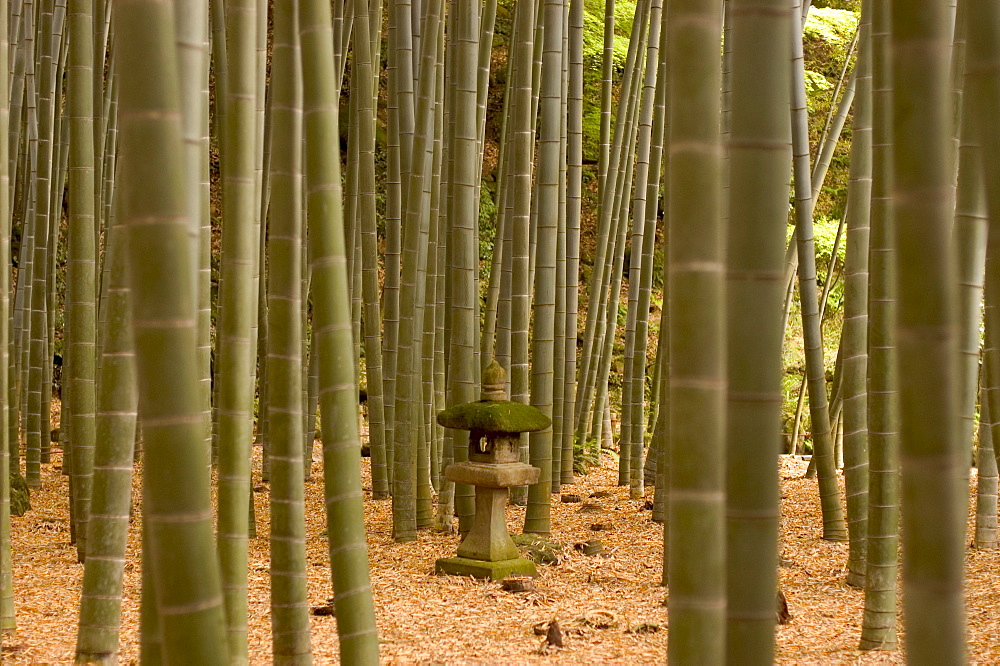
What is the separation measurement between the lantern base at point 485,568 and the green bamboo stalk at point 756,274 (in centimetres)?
236

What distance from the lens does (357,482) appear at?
52.8 inches

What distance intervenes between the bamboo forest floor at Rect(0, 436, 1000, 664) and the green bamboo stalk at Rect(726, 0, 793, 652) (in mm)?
1602

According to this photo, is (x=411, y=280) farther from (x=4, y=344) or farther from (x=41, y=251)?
(x=4, y=344)

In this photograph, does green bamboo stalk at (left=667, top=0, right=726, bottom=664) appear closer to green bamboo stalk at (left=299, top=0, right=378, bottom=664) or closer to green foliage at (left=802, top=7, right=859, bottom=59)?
green bamboo stalk at (left=299, top=0, right=378, bottom=664)

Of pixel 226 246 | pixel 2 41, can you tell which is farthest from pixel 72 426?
A: pixel 226 246

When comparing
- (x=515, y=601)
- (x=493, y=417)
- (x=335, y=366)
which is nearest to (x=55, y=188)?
(x=493, y=417)

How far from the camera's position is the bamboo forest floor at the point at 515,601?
2395 mm

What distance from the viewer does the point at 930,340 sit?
29.3 inches

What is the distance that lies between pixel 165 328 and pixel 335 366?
45 cm

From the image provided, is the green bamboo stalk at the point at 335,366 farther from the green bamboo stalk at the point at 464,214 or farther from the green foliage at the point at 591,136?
the green foliage at the point at 591,136

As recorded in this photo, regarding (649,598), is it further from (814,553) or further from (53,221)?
(53,221)

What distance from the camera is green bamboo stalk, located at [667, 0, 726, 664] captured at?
0.87m

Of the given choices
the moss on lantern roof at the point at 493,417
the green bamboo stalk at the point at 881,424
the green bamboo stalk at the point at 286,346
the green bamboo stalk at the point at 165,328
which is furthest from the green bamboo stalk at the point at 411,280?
the green bamboo stalk at the point at 165,328

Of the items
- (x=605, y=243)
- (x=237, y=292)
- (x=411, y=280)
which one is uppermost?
(x=605, y=243)
